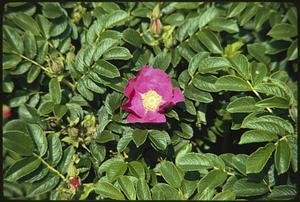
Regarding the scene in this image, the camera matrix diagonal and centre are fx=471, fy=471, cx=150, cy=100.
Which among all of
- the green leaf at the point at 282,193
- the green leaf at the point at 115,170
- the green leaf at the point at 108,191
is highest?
the green leaf at the point at 115,170

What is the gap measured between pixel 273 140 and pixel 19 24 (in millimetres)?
960

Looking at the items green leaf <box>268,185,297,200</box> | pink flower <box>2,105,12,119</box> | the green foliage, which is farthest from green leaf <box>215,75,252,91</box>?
pink flower <box>2,105,12,119</box>

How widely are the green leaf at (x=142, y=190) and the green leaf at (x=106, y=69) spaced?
0.33 meters

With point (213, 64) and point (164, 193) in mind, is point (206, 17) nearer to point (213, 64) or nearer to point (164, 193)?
point (213, 64)

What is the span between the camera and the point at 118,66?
5.22 ft

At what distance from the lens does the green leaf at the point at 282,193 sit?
137cm

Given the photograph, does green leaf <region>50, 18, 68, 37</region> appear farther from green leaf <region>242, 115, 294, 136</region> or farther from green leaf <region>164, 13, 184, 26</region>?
green leaf <region>242, 115, 294, 136</region>

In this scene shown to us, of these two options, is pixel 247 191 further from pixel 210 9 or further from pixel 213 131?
pixel 210 9

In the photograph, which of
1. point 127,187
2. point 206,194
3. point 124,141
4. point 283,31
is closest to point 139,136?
point 124,141

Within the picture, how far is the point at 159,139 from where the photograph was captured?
1.41m

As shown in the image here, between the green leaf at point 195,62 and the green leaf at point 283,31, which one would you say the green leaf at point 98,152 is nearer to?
the green leaf at point 195,62

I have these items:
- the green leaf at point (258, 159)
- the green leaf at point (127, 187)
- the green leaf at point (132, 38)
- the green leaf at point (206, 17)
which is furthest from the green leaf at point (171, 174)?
the green leaf at point (206, 17)

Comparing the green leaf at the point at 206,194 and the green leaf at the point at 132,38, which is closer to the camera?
the green leaf at the point at 206,194

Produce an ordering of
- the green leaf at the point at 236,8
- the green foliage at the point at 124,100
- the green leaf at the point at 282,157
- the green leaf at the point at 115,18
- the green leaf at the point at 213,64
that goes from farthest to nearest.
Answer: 1. the green leaf at the point at 236,8
2. the green leaf at the point at 115,18
3. the green leaf at the point at 213,64
4. the green foliage at the point at 124,100
5. the green leaf at the point at 282,157
